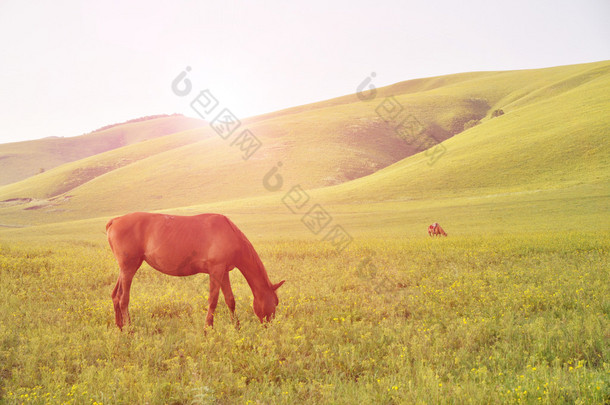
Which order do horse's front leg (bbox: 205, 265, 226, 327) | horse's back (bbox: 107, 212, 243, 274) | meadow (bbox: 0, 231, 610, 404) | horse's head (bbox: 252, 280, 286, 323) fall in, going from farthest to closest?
1. horse's head (bbox: 252, 280, 286, 323)
2. horse's back (bbox: 107, 212, 243, 274)
3. horse's front leg (bbox: 205, 265, 226, 327)
4. meadow (bbox: 0, 231, 610, 404)

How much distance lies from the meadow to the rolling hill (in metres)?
19.7

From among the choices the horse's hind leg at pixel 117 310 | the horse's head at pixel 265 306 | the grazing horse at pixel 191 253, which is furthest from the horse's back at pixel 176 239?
the horse's head at pixel 265 306

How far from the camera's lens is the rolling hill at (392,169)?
123 ft

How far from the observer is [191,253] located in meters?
7.72

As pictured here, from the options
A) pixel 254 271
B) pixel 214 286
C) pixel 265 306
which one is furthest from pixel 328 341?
pixel 214 286

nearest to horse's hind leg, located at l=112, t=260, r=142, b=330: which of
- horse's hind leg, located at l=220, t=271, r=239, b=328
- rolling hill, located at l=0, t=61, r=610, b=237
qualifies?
horse's hind leg, located at l=220, t=271, r=239, b=328

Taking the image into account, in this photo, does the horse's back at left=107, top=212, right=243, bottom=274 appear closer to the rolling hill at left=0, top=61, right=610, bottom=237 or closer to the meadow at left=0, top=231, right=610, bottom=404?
the meadow at left=0, top=231, right=610, bottom=404

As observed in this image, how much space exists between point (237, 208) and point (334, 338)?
4227 cm

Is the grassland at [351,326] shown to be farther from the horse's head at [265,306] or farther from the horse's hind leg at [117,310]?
the horse's hind leg at [117,310]

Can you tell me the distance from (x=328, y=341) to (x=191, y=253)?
346cm

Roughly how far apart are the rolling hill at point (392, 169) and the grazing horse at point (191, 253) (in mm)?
23900

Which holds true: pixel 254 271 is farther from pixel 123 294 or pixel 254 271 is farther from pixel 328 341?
pixel 123 294

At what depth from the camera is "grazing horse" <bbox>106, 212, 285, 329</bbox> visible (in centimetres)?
767

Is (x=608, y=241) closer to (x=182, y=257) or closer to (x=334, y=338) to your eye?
(x=334, y=338)
